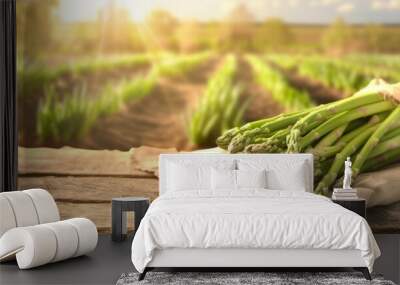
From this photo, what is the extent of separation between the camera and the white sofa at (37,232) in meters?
5.64

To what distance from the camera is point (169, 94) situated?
26.8ft

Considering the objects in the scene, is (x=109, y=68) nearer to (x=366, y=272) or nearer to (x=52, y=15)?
(x=52, y=15)

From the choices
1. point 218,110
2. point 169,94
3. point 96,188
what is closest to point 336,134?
point 218,110

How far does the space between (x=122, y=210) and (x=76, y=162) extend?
1.27m

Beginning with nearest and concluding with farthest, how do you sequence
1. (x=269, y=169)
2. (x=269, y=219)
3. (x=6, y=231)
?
(x=269, y=219) → (x=6, y=231) → (x=269, y=169)

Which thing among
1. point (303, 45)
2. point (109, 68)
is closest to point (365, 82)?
point (303, 45)

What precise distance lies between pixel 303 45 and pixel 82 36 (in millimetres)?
2664

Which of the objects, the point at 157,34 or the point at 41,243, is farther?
the point at 157,34

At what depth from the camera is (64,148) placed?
8148 mm

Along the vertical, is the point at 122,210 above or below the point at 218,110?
below

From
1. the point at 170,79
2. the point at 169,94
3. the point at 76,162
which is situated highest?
the point at 170,79

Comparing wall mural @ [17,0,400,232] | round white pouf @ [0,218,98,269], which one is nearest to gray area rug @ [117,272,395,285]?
round white pouf @ [0,218,98,269]

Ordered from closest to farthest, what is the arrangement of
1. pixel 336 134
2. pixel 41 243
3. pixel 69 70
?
pixel 41 243, pixel 336 134, pixel 69 70

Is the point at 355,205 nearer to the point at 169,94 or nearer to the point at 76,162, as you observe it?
the point at 169,94
